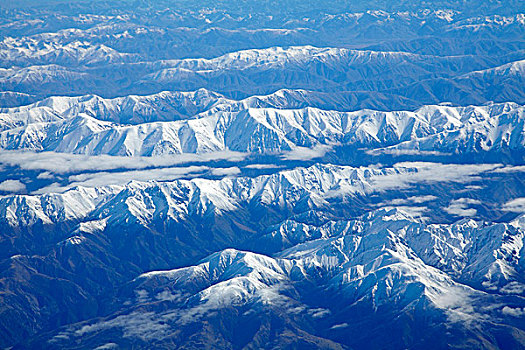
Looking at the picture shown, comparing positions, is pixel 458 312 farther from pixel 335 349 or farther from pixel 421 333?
pixel 335 349

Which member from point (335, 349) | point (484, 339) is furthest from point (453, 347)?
point (335, 349)

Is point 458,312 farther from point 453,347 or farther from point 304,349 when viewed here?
point 304,349

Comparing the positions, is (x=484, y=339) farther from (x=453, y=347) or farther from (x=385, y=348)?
(x=385, y=348)

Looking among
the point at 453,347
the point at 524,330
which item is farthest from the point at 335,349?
the point at 524,330

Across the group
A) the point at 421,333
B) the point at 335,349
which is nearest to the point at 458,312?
the point at 421,333

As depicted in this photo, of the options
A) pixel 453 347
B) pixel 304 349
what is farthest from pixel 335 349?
pixel 453 347
